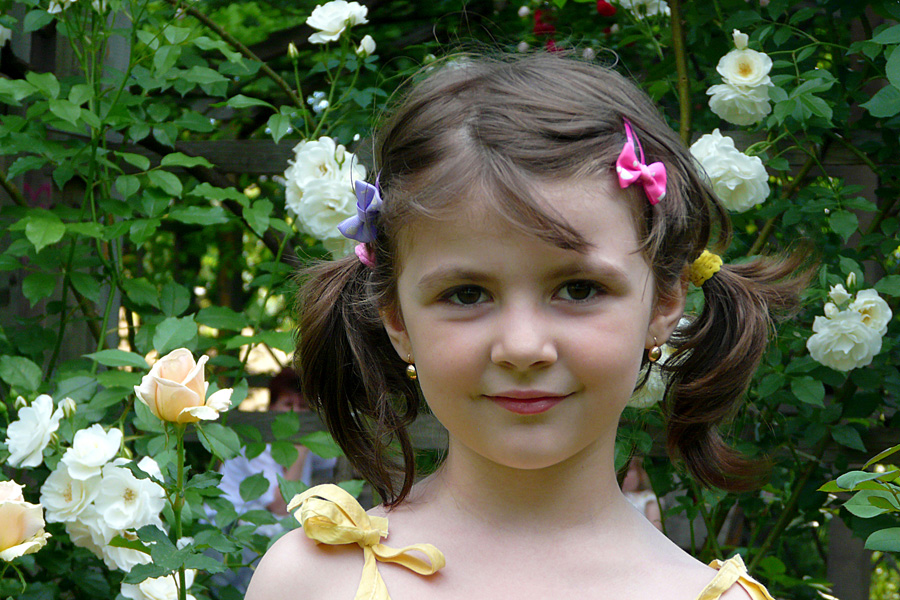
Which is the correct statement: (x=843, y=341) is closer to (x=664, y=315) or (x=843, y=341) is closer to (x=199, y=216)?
(x=664, y=315)

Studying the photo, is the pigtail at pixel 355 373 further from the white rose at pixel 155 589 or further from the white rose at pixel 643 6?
the white rose at pixel 643 6

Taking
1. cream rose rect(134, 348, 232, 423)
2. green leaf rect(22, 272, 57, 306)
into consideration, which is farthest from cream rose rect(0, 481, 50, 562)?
green leaf rect(22, 272, 57, 306)

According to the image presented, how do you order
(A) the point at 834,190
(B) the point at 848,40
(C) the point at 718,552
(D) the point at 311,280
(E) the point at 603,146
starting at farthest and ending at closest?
(B) the point at 848,40 < (C) the point at 718,552 < (A) the point at 834,190 < (D) the point at 311,280 < (E) the point at 603,146

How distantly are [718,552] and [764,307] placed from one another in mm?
889

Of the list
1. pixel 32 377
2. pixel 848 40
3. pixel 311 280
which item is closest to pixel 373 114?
pixel 311 280

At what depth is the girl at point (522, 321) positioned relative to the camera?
1.02 meters

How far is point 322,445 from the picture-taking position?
192cm

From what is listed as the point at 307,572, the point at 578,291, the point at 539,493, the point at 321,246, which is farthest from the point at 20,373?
the point at 578,291

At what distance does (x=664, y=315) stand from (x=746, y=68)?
2.91 feet

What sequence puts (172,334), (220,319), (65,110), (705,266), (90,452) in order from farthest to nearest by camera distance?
1. (220,319)
2. (65,110)
3. (172,334)
4. (90,452)
5. (705,266)

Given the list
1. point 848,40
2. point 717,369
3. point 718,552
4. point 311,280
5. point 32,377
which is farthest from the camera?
point 848,40

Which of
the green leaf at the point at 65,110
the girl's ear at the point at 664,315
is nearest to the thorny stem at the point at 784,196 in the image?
the girl's ear at the point at 664,315

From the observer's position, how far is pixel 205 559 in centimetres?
131

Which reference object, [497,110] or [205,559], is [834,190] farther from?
[205,559]
